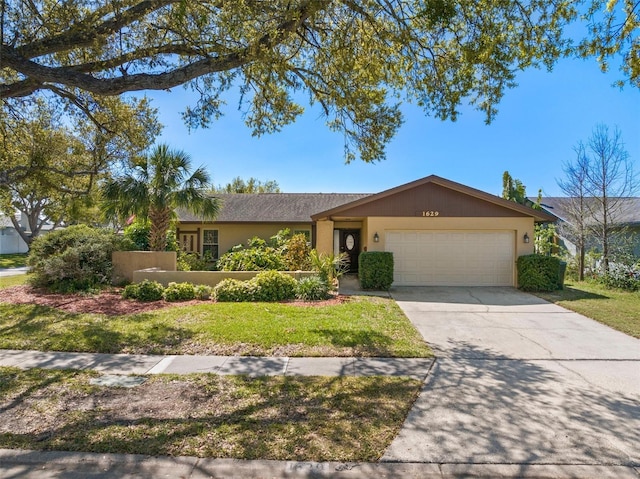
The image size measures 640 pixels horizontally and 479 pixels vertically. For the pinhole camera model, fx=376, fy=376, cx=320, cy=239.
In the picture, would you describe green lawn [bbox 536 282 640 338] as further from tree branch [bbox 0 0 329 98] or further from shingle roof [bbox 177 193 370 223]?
shingle roof [bbox 177 193 370 223]

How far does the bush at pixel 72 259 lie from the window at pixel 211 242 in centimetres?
552

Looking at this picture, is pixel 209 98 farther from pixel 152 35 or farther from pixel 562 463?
pixel 562 463

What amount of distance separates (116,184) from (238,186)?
31.3m

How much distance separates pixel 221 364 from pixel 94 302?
6.29 m

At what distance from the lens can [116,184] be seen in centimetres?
1338

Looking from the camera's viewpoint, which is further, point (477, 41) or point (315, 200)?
point (315, 200)

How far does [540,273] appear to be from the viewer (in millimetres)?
12641

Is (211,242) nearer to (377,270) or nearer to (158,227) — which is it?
(158,227)

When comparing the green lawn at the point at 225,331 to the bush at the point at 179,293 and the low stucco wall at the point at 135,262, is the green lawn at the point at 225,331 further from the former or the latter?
the low stucco wall at the point at 135,262

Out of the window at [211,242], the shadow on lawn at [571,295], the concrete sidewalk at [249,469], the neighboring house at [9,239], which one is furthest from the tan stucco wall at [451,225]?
the neighboring house at [9,239]

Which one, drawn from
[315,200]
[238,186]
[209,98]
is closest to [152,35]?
[209,98]

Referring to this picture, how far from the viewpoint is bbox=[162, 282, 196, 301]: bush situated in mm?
10453

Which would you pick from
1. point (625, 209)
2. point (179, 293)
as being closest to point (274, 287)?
point (179, 293)

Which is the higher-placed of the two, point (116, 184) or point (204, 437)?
point (116, 184)
